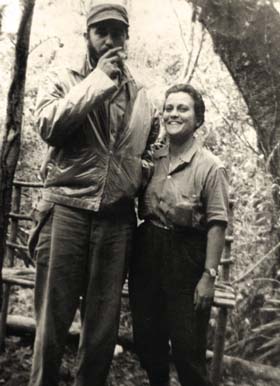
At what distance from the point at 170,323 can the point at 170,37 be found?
7.51 feet

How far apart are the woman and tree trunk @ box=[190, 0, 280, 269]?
1.32 metres

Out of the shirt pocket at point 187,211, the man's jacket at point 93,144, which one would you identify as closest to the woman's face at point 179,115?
the man's jacket at point 93,144

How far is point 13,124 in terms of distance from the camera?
2334 millimetres

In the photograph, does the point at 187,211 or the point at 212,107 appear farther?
the point at 212,107

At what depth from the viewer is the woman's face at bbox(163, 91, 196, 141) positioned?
207cm

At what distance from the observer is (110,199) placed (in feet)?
6.43

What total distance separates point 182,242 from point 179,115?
0.58 meters

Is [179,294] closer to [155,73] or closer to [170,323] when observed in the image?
[170,323]

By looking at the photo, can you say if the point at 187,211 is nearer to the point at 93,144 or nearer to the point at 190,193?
the point at 190,193

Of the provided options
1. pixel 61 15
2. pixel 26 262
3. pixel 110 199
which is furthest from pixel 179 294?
pixel 61 15

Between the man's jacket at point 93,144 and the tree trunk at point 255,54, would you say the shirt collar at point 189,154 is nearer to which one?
the man's jacket at point 93,144

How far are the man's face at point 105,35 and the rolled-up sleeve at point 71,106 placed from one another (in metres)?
0.16

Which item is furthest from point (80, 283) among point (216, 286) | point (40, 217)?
point (216, 286)

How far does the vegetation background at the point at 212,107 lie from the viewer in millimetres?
3369
